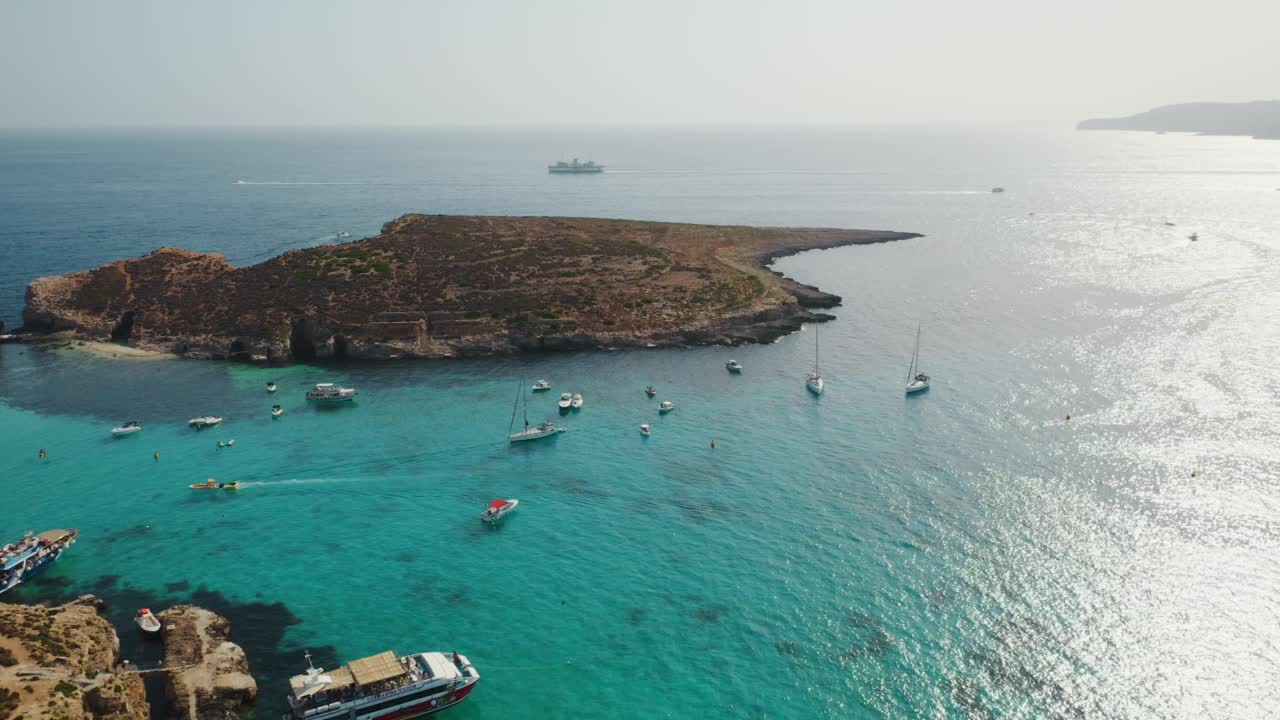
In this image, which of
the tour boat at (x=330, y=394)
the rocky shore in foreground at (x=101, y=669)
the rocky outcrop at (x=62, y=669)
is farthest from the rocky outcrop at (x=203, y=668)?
the tour boat at (x=330, y=394)

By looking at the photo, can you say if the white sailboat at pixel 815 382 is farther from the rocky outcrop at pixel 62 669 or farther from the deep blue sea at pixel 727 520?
the rocky outcrop at pixel 62 669

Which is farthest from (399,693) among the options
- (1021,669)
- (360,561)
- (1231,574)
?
(1231,574)

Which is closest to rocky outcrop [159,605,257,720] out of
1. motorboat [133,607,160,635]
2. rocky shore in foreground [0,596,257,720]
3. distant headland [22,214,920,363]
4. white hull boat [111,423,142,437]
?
rocky shore in foreground [0,596,257,720]

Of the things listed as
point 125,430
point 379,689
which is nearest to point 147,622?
point 379,689

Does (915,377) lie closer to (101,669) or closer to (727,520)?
(727,520)

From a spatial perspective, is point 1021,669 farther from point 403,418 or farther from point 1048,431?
point 403,418

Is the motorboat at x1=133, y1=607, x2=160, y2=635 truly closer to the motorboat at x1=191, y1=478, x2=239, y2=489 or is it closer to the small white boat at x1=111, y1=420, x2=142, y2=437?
the motorboat at x1=191, y1=478, x2=239, y2=489
